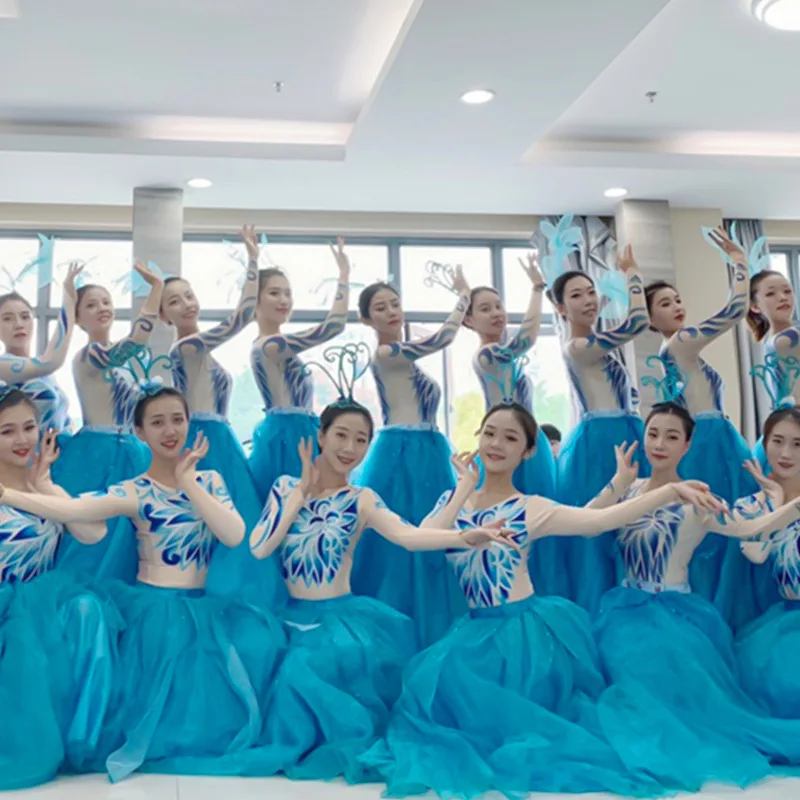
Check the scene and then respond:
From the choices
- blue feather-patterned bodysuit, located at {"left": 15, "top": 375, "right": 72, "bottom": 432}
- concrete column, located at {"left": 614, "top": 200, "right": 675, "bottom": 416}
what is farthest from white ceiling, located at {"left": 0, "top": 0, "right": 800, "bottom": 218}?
blue feather-patterned bodysuit, located at {"left": 15, "top": 375, "right": 72, "bottom": 432}

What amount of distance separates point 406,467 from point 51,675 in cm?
160

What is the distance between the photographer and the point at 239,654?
3010 mm

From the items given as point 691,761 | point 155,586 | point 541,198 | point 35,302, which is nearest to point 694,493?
point 691,761

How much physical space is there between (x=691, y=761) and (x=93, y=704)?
1.69m

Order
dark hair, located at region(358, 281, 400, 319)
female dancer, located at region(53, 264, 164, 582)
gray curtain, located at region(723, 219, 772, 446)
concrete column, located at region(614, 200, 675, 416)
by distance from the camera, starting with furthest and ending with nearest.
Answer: gray curtain, located at region(723, 219, 772, 446) < concrete column, located at region(614, 200, 675, 416) < dark hair, located at region(358, 281, 400, 319) < female dancer, located at region(53, 264, 164, 582)

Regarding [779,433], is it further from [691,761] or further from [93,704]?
[93,704]

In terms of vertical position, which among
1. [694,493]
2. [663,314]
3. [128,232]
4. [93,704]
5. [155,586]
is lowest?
[93,704]

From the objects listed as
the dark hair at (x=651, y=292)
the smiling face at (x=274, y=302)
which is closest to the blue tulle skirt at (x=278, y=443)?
the smiling face at (x=274, y=302)

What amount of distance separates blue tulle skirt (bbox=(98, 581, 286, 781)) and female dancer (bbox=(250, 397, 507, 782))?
92 mm

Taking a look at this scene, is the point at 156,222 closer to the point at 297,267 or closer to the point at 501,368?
A: the point at 297,267

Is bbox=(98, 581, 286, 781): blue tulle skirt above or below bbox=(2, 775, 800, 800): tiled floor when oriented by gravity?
above

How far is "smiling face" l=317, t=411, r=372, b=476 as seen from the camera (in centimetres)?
333

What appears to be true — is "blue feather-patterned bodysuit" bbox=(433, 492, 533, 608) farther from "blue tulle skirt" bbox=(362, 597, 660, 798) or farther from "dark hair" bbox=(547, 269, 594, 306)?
"dark hair" bbox=(547, 269, 594, 306)

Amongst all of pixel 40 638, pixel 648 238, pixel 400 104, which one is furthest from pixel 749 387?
pixel 40 638
